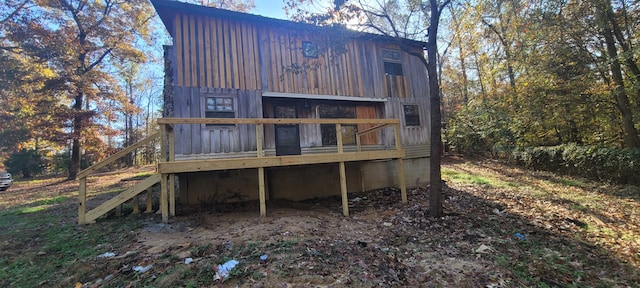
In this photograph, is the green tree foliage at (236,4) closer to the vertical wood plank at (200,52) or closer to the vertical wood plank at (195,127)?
the vertical wood plank at (200,52)

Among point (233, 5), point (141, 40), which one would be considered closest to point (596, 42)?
point (233, 5)

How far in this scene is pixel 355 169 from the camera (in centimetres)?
960

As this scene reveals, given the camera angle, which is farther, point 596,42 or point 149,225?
point 596,42

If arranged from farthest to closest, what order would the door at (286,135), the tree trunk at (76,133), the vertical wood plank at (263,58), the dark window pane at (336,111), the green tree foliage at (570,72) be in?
1. the tree trunk at (76,133)
2. the dark window pane at (336,111)
3. the green tree foliage at (570,72)
4. the door at (286,135)
5. the vertical wood plank at (263,58)

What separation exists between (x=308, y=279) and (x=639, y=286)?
4.56 metres

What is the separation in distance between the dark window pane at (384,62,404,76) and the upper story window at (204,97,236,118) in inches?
232

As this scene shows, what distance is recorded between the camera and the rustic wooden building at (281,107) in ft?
24.0

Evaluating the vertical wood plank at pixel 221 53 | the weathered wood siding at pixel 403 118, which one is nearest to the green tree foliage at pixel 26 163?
the vertical wood plank at pixel 221 53

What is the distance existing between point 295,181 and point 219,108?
3251mm

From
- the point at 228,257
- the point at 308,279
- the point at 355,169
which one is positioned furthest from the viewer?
the point at 355,169

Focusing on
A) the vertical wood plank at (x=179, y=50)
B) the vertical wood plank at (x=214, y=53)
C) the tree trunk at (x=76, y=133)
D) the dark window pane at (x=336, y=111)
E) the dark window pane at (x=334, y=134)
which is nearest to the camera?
the vertical wood plank at (x=179, y=50)

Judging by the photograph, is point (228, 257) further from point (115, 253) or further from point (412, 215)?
point (412, 215)

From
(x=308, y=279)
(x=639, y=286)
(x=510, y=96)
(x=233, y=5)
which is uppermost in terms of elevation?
(x=233, y=5)

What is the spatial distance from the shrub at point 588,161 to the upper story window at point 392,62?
7.99 m
